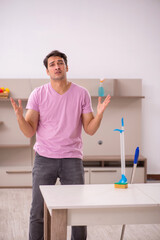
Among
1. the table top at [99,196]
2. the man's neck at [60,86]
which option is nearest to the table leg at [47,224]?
A: the table top at [99,196]

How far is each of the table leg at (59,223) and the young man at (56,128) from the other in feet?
1.82

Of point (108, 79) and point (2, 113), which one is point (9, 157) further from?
point (108, 79)

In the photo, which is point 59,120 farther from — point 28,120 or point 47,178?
point 47,178

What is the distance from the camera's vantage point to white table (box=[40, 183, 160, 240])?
5.93ft

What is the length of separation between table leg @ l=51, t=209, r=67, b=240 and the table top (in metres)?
0.04

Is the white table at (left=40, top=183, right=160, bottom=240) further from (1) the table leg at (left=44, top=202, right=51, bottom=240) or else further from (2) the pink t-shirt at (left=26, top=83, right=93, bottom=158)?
(2) the pink t-shirt at (left=26, top=83, right=93, bottom=158)

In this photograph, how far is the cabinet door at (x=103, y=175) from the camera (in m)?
5.06

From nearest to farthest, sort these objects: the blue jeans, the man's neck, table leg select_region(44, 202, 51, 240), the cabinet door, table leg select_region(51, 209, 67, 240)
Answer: table leg select_region(51, 209, 67, 240) < table leg select_region(44, 202, 51, 240) < the blue jeans < the man's neck < the cabinet door

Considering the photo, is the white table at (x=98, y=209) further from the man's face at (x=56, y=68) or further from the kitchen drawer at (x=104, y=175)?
the kitchen drawer at (x=104, y=175)

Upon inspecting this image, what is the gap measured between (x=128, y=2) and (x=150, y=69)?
3.54 ft

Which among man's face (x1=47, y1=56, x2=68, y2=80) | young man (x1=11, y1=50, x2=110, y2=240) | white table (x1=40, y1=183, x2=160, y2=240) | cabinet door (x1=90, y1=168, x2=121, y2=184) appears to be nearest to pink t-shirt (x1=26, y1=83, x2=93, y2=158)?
young man (x1=11, y1=50, x2=110, y2=240)

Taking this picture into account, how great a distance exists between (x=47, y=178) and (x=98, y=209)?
0.66m

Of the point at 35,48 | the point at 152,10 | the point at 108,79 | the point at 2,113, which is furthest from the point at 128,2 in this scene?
the point at 2,113

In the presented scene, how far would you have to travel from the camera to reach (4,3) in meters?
5.30
